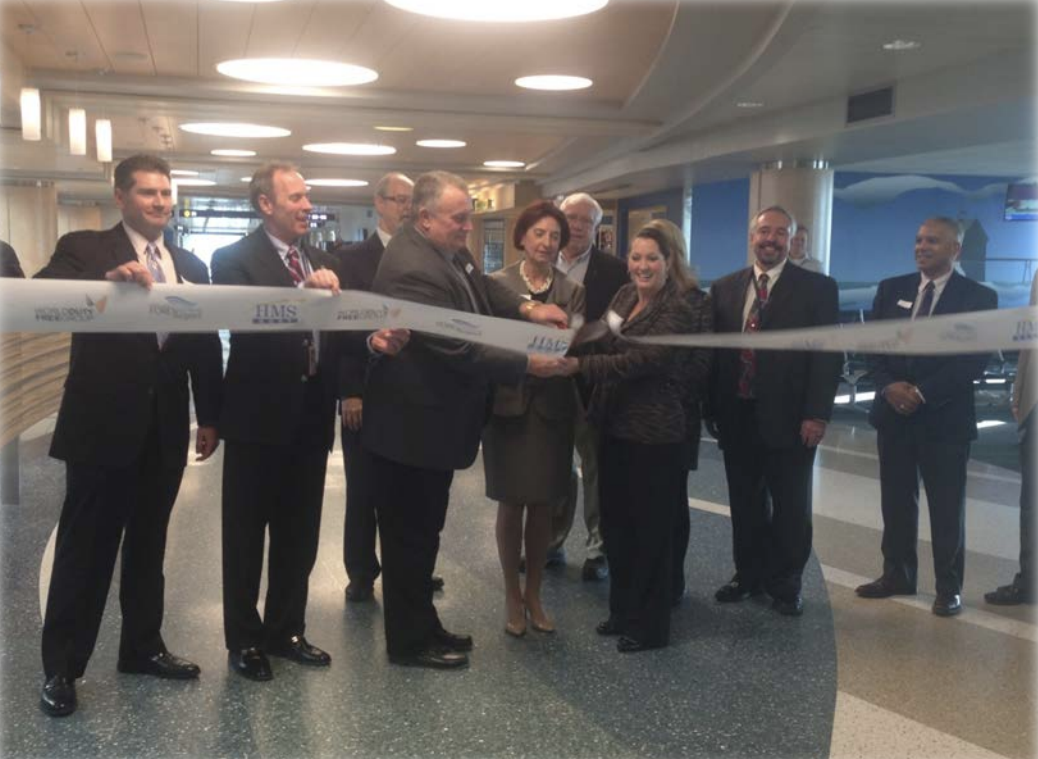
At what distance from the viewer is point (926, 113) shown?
7.84 meters

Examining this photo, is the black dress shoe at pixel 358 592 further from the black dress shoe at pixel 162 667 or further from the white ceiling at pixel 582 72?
the white ceiling at pixel 582 72

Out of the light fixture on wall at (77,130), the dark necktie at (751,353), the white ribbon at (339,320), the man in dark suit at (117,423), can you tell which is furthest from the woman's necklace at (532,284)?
the light fixture on wall at (77,130)

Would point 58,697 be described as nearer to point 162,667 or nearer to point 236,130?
point 162,667

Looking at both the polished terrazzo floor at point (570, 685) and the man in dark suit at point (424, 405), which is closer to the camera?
the polished terrazzo floor at point (570, 685)

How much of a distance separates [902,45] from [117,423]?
229 inches

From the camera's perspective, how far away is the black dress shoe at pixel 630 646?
3.80m

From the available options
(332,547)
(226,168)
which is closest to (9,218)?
(332,547)

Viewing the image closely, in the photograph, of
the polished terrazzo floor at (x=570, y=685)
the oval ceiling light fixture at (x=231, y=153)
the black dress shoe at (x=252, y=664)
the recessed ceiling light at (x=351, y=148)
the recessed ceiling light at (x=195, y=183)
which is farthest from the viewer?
the recessed ceiling light at (x=195, y=183)

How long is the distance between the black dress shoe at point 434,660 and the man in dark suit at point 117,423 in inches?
39.4

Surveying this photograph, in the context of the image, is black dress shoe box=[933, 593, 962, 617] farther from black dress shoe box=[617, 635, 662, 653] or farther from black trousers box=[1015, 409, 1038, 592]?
black dress shoe box=[617, 635, 662, 653]

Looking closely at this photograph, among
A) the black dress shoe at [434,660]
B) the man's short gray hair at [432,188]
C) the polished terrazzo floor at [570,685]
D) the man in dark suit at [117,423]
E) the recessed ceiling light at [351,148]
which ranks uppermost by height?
the recessed ceiling light at [351,148]

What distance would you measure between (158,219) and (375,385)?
90cm

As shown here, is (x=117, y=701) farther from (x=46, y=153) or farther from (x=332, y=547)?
(x=46, y=153)

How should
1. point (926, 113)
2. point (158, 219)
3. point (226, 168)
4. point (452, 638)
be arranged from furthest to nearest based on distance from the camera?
1. point (226, 168)
2. point (926, 113)
3. point (452, 638)
4. point (158, 219)
